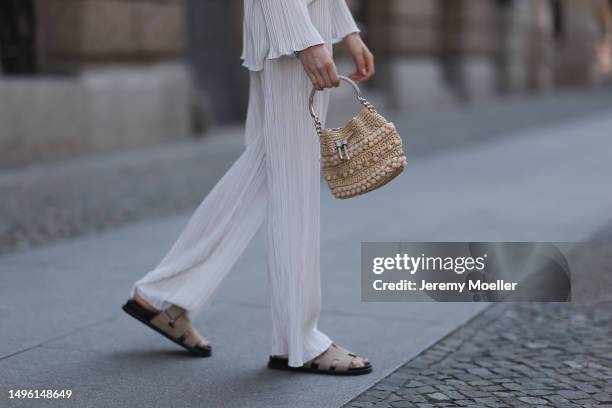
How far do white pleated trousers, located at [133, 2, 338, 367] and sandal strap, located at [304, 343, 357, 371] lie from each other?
0.09 ft

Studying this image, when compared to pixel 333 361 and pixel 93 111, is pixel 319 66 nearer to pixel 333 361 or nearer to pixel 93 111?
pixel 333 361

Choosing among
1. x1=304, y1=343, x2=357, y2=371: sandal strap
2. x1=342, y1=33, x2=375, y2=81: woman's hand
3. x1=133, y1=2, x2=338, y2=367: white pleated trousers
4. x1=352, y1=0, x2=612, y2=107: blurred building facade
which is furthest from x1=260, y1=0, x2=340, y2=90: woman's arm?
x1=352, y1=0, x2=612, y2=107: blurred building facade

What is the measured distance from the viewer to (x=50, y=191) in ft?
24.2

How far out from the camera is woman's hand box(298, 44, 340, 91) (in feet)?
9.22

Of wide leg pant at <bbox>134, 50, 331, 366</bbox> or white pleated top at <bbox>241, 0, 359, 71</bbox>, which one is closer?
white pleated top at <bbox>241, 0, 359, 71</bbox>

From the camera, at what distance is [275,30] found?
2.88 metres

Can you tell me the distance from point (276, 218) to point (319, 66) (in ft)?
1.65

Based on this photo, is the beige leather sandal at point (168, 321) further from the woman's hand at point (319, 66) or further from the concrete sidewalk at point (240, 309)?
the woman's hand at point (319, 66)

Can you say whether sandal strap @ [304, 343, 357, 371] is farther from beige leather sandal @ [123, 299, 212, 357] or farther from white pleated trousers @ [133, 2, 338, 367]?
beige leather sandal @ [123, 299, 212, 357]

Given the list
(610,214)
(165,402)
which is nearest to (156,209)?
(610,214)

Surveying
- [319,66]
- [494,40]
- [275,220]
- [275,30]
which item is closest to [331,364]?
[275,220]

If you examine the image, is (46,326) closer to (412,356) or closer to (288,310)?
(288,310)

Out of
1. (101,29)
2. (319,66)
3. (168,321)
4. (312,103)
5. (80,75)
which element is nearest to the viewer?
(319,66)

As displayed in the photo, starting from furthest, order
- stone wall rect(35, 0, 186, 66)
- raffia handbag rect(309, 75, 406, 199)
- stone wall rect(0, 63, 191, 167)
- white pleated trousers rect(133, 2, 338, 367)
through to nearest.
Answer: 1. stone wall rect(35, 0, 186, 66)
2. stone wall rect(0, 63, 191, 167)
3. white pleated trousers rect(133, 2, 338, 367)
4. raffia handbag rect(309, 75, 406, 199)
